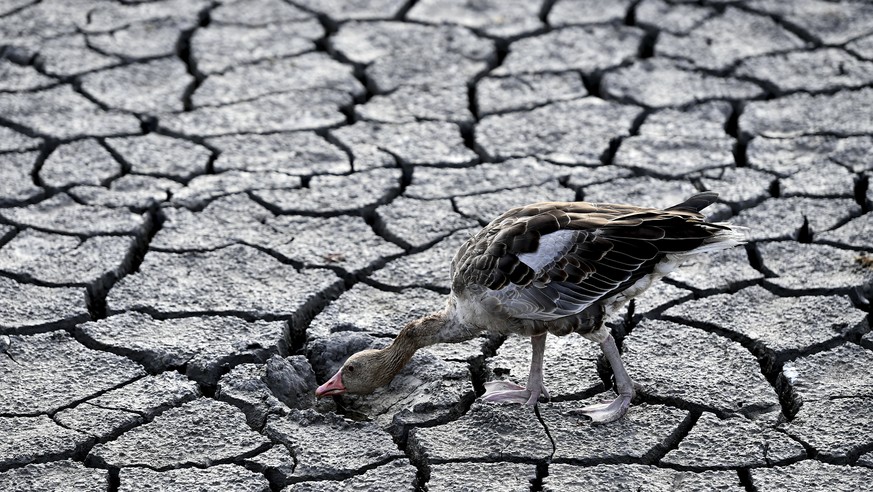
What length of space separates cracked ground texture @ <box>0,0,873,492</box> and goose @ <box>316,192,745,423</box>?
162 millimetres

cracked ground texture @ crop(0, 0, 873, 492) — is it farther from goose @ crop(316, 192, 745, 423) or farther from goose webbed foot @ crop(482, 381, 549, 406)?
goose @ crop(316, 192, 745, 423)

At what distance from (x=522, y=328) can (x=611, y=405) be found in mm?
412

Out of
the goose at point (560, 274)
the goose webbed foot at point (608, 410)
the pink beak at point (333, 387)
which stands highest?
the goose at point (560, 274)

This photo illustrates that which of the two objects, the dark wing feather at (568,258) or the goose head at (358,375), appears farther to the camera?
the goose head at (358,375)

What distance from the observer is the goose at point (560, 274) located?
4.05 m

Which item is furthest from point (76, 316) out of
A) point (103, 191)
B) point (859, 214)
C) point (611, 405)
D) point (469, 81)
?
point (859, 214)

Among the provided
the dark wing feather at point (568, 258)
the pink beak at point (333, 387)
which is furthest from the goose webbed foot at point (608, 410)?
the pink beak at point (333, 387)

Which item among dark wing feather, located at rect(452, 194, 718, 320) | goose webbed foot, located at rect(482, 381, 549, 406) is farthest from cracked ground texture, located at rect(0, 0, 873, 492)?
dark wing feather, located at rect(452, 194, 718, 320)

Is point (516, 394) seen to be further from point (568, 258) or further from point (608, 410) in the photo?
point (568, 258)

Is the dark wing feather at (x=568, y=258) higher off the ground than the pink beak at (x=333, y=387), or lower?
higher

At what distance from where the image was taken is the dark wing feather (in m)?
4.04

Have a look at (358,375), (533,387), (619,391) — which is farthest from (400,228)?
(619,391)

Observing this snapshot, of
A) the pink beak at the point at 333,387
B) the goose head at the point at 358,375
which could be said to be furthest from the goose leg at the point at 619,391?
the pink beak at the point at 333,387

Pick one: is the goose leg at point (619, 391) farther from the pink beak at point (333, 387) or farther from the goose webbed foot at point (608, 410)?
the pink beak at point (333, 387)
